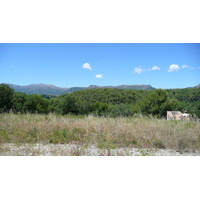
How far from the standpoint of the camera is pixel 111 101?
24797mm

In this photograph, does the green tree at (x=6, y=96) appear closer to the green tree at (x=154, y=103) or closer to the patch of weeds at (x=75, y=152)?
the patch of weeds at (x=75, y=152)

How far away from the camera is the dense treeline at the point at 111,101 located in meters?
10.8

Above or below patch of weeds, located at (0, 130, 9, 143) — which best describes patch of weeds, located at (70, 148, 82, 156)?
below

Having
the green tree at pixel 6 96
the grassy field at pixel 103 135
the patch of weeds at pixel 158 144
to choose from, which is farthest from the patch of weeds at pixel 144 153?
the green tree at pixel 6 96

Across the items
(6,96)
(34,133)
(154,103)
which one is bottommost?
(34,133)

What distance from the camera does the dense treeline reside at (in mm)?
10769

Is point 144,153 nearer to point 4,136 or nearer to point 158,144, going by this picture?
point 158,144

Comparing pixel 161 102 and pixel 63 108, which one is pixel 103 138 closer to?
pixel 63 108

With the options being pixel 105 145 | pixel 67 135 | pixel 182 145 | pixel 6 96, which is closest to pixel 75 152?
pixel 105 145

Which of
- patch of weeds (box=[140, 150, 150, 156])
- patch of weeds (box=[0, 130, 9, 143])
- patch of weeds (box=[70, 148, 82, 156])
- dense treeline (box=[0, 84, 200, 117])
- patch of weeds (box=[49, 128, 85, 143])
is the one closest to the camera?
patch of weeds (box=[70, 148, 82, 156])

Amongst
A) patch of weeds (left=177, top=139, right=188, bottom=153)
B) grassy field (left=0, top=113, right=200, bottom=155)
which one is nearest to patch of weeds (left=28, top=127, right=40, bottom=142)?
grassy field (left=0, top=113, right=200, bottom=155)

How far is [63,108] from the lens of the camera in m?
13.8

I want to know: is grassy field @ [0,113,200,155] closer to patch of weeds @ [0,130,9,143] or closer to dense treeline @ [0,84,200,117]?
patch of weeds @ [0,130,9,143]

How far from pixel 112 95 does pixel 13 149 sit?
2445 centimetres
